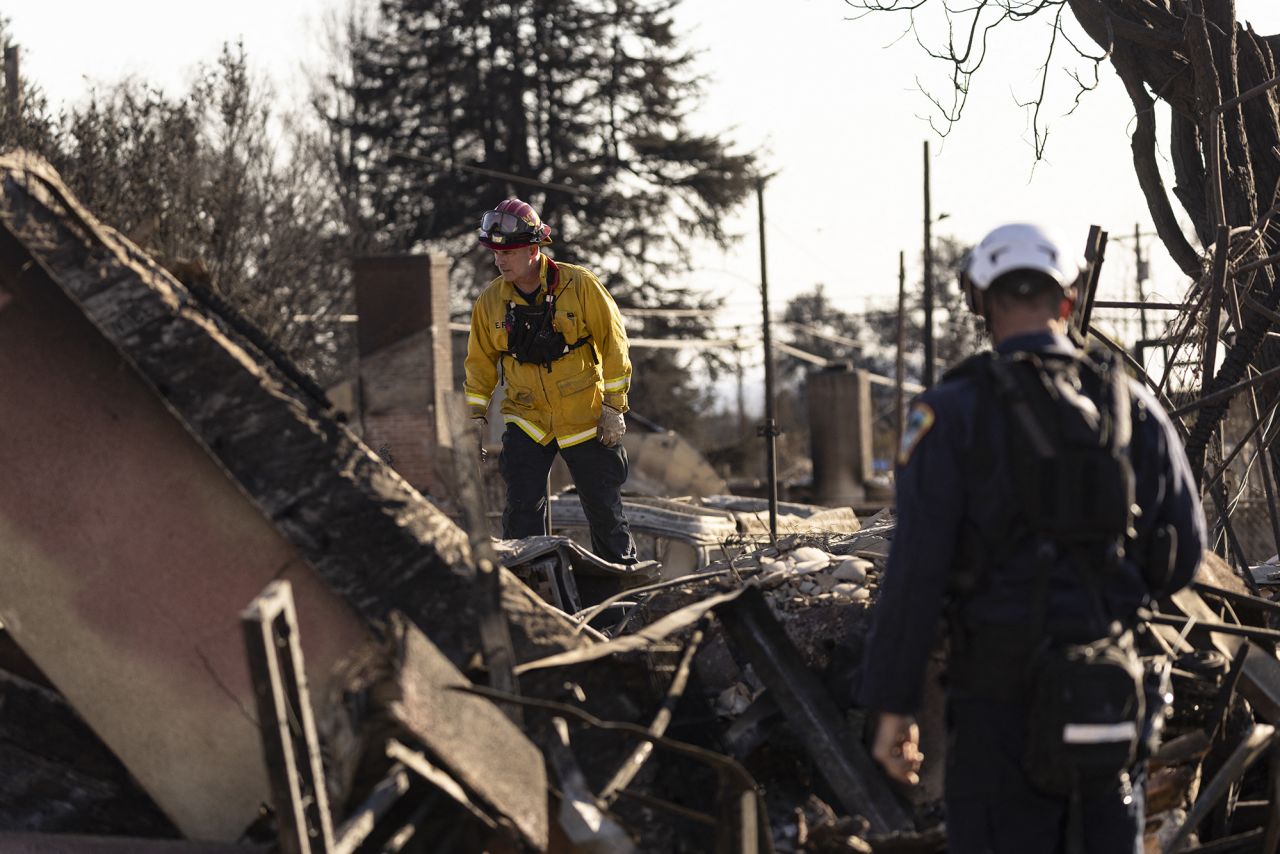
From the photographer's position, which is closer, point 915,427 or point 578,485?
point 915,427

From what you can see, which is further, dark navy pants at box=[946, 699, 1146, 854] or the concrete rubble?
the concrete rubble

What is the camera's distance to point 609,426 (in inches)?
292

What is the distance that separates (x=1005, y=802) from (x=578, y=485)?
4473 mm

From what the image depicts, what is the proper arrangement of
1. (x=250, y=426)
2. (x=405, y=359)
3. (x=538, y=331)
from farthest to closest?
(x=405, y=359) → (x=538, y=331) → (x=250, y=426)

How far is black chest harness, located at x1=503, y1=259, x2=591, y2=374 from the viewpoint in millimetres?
7336

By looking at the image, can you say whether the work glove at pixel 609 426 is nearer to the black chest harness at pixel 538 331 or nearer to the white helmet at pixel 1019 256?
the black chest harness at pixel 538 331

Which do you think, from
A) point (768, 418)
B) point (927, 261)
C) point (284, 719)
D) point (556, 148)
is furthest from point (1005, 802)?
point (556, 148)

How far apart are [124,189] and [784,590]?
50.0 ft

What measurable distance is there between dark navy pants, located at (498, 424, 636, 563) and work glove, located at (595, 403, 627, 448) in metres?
0.08

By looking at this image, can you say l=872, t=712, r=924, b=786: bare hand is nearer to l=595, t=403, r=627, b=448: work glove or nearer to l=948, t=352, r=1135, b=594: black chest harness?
l=948, t=352, r=1135, b=594: black chest harness

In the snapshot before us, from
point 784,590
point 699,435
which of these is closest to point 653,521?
point 784,590

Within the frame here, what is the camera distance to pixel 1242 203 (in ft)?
24.2

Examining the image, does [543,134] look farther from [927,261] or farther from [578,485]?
[578,485]

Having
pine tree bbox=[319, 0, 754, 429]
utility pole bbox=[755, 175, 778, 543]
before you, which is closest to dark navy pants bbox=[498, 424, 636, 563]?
utility pole bbox=[755, 175, 778, 543]
